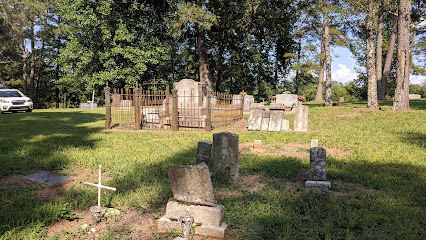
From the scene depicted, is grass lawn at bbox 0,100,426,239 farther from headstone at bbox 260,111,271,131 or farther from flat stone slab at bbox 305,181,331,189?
headstone at bbox 260,111,271,131

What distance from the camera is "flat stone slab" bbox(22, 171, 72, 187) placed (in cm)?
443

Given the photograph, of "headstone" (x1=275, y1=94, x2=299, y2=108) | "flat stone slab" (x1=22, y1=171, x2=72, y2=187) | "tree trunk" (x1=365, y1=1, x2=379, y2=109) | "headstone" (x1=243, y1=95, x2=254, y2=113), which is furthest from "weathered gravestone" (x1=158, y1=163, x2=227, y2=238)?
"headstone" (x1=275, y1=94, x2=299, y2=108)

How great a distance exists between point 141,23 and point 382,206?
26.1m

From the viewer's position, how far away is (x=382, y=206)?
138 inches

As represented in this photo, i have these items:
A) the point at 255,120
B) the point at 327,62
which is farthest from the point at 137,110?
the point at 327,62

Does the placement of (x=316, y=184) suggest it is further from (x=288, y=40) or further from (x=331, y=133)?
(x=288, y=40)

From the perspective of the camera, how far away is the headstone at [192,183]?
3084 millimetres

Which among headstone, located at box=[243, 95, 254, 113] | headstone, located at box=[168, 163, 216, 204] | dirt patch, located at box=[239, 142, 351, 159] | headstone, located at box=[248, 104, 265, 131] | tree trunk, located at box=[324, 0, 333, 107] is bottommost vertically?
dirt patch, located at box=[239, 142, 351, 159]

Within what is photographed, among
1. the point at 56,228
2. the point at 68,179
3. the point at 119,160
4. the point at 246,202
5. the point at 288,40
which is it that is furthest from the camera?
the point at 288,40

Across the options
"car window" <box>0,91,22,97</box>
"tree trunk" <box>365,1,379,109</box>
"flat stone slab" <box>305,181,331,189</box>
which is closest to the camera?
"flat stone slab" <box>305,181,331,189</box>

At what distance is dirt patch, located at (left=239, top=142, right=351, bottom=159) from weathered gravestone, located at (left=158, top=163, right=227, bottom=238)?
3.70 metres

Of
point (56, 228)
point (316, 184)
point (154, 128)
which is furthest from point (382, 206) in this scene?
point (154, 128)

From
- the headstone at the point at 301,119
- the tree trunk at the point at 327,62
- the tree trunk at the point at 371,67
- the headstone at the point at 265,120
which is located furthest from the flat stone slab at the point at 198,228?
the tree trunk at the point at 327,62

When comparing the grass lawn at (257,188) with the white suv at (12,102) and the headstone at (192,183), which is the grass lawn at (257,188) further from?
the white suv at (12,102)
